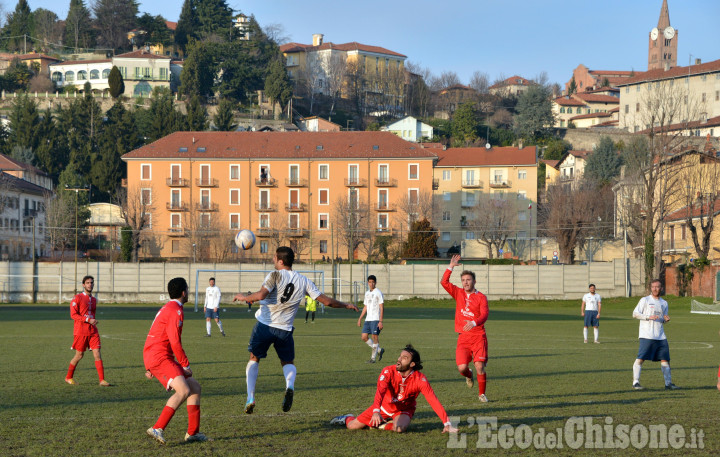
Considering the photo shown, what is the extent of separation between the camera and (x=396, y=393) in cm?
976

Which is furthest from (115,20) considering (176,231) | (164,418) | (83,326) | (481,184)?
(164,418)

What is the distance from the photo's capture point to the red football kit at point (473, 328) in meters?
12.5

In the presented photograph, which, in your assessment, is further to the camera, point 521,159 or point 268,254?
point 521,159

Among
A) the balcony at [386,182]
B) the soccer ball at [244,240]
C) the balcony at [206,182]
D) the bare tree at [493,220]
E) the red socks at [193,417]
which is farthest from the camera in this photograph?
the balcony at [386,182]

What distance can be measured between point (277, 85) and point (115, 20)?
4499 centimetres

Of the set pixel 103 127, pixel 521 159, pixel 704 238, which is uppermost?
pixel 103 127

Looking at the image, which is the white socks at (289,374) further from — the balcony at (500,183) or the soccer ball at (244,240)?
the balcony at (500,183)

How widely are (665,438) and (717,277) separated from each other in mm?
43996

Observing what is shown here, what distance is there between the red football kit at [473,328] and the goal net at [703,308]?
38.9 m

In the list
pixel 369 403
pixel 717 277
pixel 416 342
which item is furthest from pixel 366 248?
pixel 369 403

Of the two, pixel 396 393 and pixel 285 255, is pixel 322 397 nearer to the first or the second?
pixel 396 393

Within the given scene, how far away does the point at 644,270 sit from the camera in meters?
57.4

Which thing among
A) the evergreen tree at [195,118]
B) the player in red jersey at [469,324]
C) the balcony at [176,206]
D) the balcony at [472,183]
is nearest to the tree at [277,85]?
the evergreen tree at [195,118]

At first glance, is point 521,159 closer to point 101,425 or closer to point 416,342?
point 416,342
